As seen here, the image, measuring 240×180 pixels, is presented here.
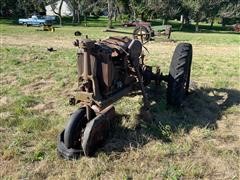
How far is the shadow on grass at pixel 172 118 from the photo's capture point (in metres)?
5.48

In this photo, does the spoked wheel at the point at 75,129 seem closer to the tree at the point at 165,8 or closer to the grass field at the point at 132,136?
the grass field at the point at 132,136

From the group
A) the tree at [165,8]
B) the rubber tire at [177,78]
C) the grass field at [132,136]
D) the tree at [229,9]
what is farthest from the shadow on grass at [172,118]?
the tree at [229,9]

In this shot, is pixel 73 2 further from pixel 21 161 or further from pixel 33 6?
pixel 21 161

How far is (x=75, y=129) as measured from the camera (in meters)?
4.93

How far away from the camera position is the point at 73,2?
45.8 meters

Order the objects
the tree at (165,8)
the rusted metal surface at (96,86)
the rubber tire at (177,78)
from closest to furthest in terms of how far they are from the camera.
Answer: the rusted metal surface at (96,86) < the rubber tire at (177,78) < the tree at (165,8)

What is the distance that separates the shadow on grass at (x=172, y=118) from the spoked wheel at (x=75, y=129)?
36 centimetres

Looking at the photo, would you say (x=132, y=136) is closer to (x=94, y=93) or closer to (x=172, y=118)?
(x=94, y=93)

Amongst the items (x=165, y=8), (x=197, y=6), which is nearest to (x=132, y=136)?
(x=165, y=8)

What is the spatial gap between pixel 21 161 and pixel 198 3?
139 feet

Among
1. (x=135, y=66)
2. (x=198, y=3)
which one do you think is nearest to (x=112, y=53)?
(x=135, y=66)

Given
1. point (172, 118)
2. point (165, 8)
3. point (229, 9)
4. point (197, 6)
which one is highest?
point (197, 6)

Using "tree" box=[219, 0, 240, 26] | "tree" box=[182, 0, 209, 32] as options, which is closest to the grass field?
"tree" box=[182, 0, 209, 32]

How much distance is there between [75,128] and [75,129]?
1 cm
